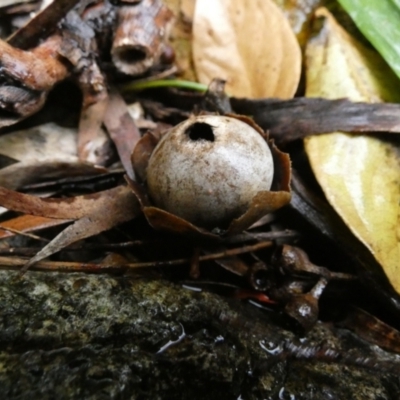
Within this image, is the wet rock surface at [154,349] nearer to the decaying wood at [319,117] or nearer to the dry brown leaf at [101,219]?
the dry brown leaf at [101,219]

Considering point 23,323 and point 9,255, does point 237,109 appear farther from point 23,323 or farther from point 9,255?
point 23,323

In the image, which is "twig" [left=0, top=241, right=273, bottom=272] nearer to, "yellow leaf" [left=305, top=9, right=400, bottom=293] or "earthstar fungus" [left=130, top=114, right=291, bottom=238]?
"earthstar fungus" [left=130, top=114, right=291, bottom=238]

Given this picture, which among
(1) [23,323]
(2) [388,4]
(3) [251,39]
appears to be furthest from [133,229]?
(2) [388,4]

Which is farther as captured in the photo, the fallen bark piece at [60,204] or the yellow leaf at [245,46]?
the yellow leaf at [245,46]

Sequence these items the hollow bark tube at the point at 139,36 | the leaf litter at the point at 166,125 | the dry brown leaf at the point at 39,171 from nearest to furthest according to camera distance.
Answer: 1. the leaf litter at the point at 166,125
2. the dry brown leaf at the point at 39,171
3. the hollow bark tube at the point at 139,36

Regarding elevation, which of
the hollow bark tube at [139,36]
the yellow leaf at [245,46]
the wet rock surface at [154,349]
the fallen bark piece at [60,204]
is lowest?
the wet rock surface at [154,349]

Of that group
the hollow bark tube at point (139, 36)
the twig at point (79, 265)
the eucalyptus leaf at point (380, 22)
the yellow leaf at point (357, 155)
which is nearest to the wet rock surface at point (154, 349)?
the twig at point (79, 265)

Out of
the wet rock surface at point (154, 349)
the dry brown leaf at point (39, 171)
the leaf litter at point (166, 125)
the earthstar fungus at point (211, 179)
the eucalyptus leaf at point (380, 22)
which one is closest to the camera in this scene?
the wet rock surface at point (154, 349)
